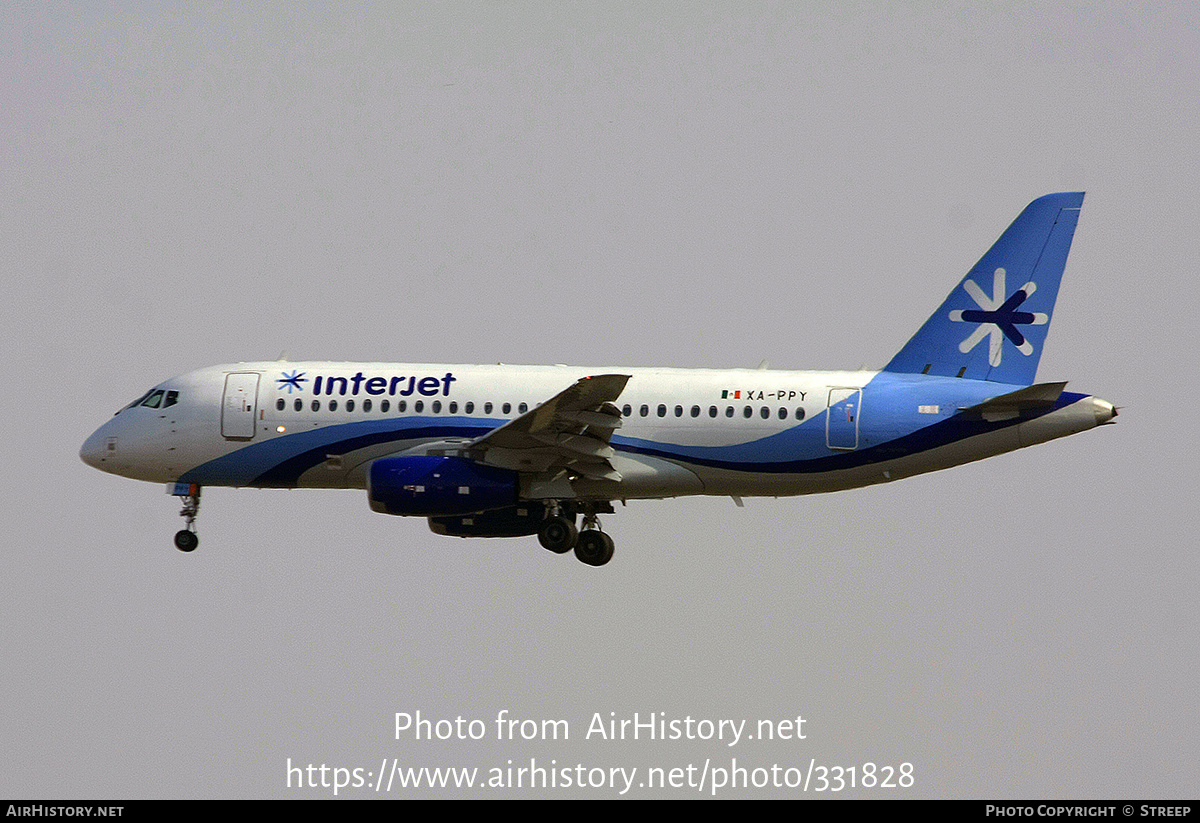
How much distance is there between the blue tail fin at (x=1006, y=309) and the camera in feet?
115

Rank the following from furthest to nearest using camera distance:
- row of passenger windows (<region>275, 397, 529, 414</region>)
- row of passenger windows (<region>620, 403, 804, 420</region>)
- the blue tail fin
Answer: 1. the blue tail fin
2. row of passenger windows (<region>275, 397, 529, 414</region>)
3. row of passenger windows (<region>620, 403, 804, 420</region>)

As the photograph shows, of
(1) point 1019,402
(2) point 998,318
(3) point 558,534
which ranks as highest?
(2) point 998,318

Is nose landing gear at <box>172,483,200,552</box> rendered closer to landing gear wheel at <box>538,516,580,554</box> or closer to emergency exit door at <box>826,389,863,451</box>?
landing gear wheel at <box>538,516,580,554</box>

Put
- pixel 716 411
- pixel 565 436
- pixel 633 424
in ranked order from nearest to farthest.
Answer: pixel 565 436, pixel 716 411, pixel 633 424

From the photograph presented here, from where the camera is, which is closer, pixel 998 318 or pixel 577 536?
pixel 998 318

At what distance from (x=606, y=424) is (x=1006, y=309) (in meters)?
9.51

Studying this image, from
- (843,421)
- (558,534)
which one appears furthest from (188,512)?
(843,421)

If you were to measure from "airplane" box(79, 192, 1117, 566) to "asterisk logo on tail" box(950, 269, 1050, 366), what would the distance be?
0.15 ft

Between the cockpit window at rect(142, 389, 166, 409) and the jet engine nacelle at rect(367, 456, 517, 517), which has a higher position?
the cockpit window at rect(142, 389, 166, 409)

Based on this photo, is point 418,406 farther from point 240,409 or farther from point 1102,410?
point 1102,410

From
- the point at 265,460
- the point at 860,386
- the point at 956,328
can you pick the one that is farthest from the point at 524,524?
the point at 956,328

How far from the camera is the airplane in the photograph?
33.6m

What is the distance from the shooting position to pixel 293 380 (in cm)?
3581

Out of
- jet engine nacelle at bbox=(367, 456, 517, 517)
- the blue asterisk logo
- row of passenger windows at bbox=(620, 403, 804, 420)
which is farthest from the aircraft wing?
the blue asterisk logo
